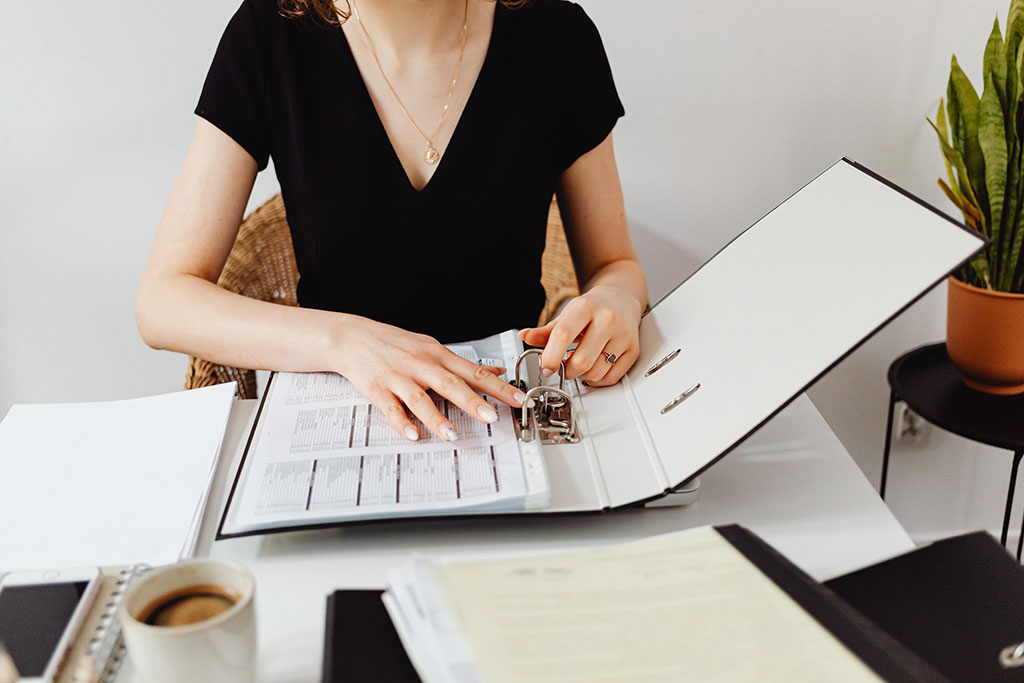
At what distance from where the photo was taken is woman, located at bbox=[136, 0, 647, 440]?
1097mm

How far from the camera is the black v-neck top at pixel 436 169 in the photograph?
3.72ft

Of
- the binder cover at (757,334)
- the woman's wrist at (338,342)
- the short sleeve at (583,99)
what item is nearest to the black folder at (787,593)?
the binder cover at (757,334)

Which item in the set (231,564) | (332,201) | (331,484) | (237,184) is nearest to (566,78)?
(332,201)

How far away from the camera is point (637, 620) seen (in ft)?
1.67

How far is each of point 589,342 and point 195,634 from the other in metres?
0.51

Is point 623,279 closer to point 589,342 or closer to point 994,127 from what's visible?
point 589,342

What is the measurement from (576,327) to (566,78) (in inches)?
19.3

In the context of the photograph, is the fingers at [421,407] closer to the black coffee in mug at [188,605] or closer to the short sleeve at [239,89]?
the black coffee in mug at [188,605]

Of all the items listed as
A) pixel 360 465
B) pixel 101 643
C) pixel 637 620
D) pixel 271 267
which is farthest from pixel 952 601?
pixel 271 267

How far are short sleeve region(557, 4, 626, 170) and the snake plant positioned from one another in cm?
56

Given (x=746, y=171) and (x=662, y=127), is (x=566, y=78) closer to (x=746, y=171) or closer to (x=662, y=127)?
(x=662, y=127)

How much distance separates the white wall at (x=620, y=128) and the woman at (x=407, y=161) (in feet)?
1.35

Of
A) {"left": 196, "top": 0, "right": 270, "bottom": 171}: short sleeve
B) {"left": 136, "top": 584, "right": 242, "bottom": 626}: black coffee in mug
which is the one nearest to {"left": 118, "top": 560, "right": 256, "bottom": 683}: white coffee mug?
{"left": 136, "top": 584, "right": 242, "bottom": 626}: black coffee in mug

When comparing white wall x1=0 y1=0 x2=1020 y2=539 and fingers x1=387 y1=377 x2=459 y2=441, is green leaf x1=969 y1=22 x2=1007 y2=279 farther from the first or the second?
fingers x1=387 y1=377 x2=459 y2=441
